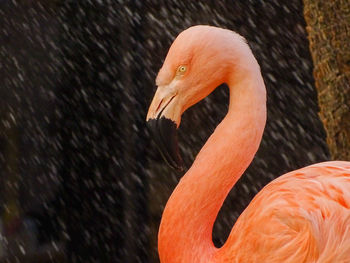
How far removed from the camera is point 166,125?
188 centimetres

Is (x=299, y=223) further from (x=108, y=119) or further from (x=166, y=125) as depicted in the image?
(x=108, y=119)

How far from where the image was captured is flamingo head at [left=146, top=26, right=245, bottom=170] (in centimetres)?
194

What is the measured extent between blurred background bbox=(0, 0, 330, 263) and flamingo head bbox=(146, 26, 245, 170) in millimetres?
2777

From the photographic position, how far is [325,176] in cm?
189

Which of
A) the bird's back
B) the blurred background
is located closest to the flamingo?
the bird's back

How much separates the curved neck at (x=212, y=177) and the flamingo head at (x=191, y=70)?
8cm

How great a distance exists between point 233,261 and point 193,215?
185mm

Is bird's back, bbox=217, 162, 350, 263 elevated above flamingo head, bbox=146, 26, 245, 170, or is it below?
below

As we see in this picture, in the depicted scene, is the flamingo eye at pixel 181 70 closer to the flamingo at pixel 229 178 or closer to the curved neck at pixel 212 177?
the flamingo at pixel 229 178

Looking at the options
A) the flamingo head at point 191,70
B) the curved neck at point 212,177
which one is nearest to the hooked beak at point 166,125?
the flamingo head at point 191,70

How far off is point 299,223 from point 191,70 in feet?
1.89

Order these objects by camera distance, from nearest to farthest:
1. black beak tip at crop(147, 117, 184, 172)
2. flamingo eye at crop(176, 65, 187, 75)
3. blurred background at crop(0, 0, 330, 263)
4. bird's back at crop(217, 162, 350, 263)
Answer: bird's back at crop(217, 162, 350, 263)
black beak tip at crop(147, 117, 184, 172)
flamingo eye at crop(176, 65, 187, 75)
blurred background at crop(0, 0, 330, 263)

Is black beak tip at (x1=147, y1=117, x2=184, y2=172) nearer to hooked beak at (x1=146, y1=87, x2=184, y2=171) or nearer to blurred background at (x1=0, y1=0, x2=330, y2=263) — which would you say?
hooked beak at (x1=146, y1=87, x2=184, y2=171)

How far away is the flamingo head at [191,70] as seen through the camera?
76.4 inches
